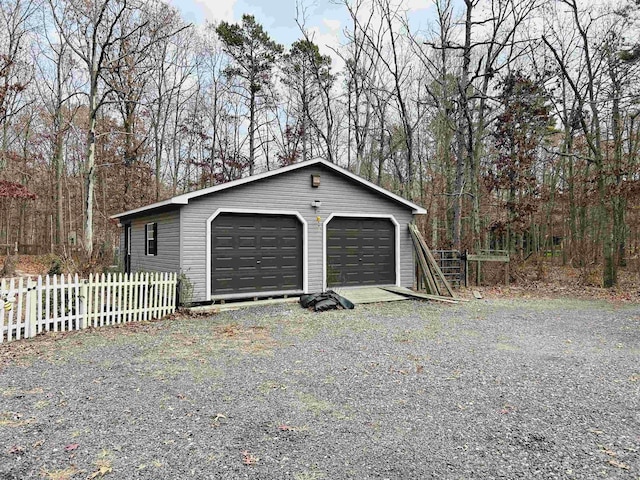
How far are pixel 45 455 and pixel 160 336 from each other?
417 cm

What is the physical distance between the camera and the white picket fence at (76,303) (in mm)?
6758

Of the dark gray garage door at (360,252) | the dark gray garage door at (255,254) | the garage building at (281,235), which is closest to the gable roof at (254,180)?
the garage building at (281,235)

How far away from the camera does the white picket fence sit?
6758 millimetres

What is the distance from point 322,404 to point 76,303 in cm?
576

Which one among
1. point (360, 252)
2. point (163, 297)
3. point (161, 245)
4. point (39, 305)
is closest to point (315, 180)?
point (360, 252)

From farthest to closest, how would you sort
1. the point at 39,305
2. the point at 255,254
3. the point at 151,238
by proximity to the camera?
the point at 151,238 < the point at 255,254 < the point at 39,305

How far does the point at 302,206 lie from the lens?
11391mm

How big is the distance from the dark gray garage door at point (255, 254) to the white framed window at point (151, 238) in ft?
8.06

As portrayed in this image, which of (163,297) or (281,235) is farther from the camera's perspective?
(281,235)

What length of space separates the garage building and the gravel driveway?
3.01 m

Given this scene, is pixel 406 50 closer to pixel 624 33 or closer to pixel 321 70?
pixel 321 70

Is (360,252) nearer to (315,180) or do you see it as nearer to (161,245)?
(315,180)

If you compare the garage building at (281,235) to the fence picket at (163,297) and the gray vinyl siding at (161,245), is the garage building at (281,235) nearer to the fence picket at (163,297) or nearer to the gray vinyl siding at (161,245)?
the gray vinyl siding at (161,245)

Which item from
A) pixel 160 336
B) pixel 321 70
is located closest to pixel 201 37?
pixel 321 70
